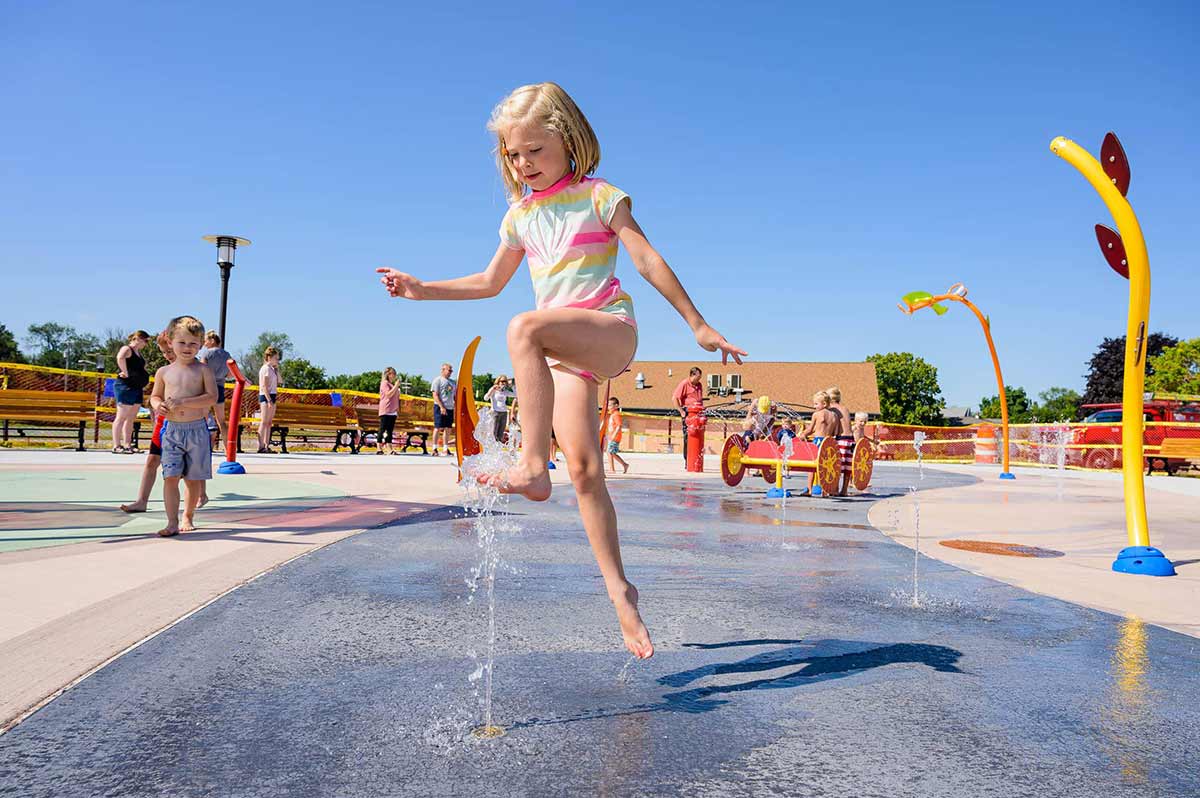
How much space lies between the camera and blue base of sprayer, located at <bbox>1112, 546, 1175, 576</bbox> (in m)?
5.69

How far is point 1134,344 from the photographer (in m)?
6.03

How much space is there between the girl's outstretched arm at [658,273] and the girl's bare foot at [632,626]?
82 cm

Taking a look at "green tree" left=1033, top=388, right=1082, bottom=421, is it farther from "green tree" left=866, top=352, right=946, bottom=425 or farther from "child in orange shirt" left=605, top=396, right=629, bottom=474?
"child in orange shirt" left=605, top=396, right=629, bottom=474

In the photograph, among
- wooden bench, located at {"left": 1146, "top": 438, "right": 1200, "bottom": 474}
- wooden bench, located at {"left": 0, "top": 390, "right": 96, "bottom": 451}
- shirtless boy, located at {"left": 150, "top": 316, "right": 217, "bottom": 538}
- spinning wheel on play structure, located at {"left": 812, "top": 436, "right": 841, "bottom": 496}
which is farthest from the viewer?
wooden bench, located at {"left": 1146, "top": 438, "right": 1200, "bottom": 474}

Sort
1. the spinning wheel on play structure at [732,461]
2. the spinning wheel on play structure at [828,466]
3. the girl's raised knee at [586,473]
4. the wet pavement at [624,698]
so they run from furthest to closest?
the spinning wheel on play structure at [732,461], the spinning wheel on play structure at [828,466], the girl's raised knee at [586,473], the wet pavement at [624,698]

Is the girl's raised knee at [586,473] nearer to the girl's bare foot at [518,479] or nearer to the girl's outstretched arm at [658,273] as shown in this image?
the girl's bare foot at [518,479]

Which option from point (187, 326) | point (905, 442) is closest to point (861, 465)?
point (187, 326)

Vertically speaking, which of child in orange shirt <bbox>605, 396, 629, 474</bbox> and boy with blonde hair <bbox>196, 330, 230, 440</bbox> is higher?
boy with blonde hair <bbox>196, 330, 230, 440</bbox>

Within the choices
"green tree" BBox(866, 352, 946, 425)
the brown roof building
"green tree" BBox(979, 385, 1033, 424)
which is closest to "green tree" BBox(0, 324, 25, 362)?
the brown roof building

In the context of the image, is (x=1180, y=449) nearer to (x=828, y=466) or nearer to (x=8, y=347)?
(x=828, y=466)

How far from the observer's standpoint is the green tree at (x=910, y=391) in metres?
83.0

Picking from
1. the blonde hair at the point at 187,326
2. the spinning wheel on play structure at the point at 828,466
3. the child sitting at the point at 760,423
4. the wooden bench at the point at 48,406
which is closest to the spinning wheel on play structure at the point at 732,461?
the child sitting at the point at 760,423

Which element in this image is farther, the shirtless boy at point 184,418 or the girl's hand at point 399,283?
the shirtless boy at point 184,418

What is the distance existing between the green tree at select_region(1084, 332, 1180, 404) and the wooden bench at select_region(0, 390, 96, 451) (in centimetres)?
6685
